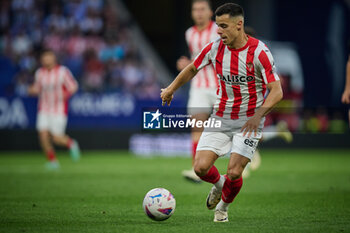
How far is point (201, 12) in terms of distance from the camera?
965cm

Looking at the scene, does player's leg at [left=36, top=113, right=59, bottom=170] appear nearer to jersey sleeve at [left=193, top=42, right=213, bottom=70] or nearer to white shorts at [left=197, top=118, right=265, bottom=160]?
white shorts at [left=197, top=118, right=265, bottom=160]

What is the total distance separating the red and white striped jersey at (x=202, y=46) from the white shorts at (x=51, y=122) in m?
4.96

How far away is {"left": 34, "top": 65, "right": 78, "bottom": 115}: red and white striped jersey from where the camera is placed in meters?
13.9

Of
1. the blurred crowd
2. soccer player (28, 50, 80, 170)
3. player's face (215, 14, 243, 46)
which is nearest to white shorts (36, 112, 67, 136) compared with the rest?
soccer player (28, 50, 80, 170)

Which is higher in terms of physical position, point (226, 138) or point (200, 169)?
point (226, 138)

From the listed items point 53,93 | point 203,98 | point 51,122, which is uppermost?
point 203,98

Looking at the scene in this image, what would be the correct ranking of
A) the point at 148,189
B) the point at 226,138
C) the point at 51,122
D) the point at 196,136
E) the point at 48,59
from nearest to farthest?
1. the point at 226,138
2. the point at 148,189
3. the point at 196,136
4. the point at 48,59
5. the point at 51,122

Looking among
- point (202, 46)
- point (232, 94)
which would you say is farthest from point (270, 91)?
point (202, 46)

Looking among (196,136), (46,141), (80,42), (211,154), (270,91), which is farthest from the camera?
(80,42)

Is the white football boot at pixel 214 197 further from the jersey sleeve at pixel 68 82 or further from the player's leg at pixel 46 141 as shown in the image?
the jersey sleeve at pixel 68 82

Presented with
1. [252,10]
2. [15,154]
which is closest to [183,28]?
[252,10]

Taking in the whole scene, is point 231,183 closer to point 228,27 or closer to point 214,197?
point 214,197

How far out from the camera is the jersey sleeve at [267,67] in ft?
19.5

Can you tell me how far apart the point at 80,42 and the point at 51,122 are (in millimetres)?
5721
